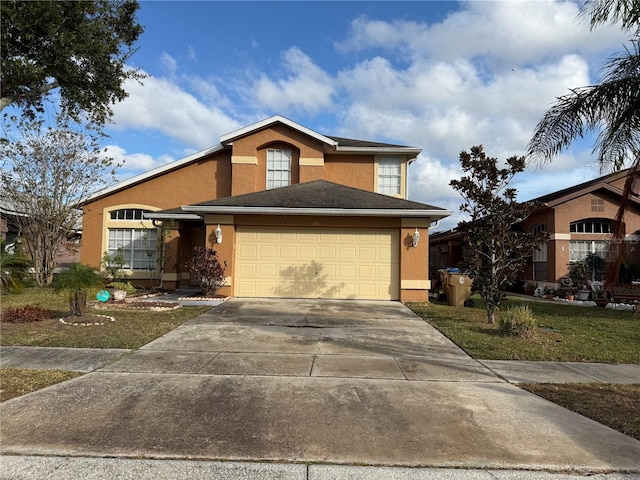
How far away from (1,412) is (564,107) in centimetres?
967

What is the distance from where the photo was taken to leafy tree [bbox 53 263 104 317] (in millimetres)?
9016

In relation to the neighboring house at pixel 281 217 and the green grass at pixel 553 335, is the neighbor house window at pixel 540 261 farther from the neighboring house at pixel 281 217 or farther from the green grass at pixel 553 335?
the neighboring house at pixel 281 217

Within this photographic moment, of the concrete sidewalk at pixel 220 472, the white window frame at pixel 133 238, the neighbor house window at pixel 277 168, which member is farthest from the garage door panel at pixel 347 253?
the concrete sidewalk at pixel 220 472

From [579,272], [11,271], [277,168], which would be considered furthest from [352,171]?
[11,271]

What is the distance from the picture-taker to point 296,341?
7852mm

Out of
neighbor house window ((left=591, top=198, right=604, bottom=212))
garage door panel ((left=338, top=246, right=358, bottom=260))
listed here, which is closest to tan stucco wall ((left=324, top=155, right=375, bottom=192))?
garage door panel ((left=338, top=246, right=358, bottom=260))

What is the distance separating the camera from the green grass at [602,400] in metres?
4.42

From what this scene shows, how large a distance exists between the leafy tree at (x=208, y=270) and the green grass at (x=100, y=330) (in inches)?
62.5

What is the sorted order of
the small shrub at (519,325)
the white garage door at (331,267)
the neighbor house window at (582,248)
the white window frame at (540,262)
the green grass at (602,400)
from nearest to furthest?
the green grass at (602,400) → the small shrub at (519,325) → the white garage door at (331,267) → the neighbor house window at (582,248) → the white window frame at (540,262)

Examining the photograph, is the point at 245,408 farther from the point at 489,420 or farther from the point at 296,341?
the point at 296,341

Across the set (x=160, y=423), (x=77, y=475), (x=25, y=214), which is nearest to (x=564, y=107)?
(x=160, y=423)

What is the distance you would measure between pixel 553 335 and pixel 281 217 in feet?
27.1

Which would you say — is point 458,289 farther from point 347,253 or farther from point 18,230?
point 18,230

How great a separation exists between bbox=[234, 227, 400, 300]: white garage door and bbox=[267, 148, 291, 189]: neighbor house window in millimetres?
3923
